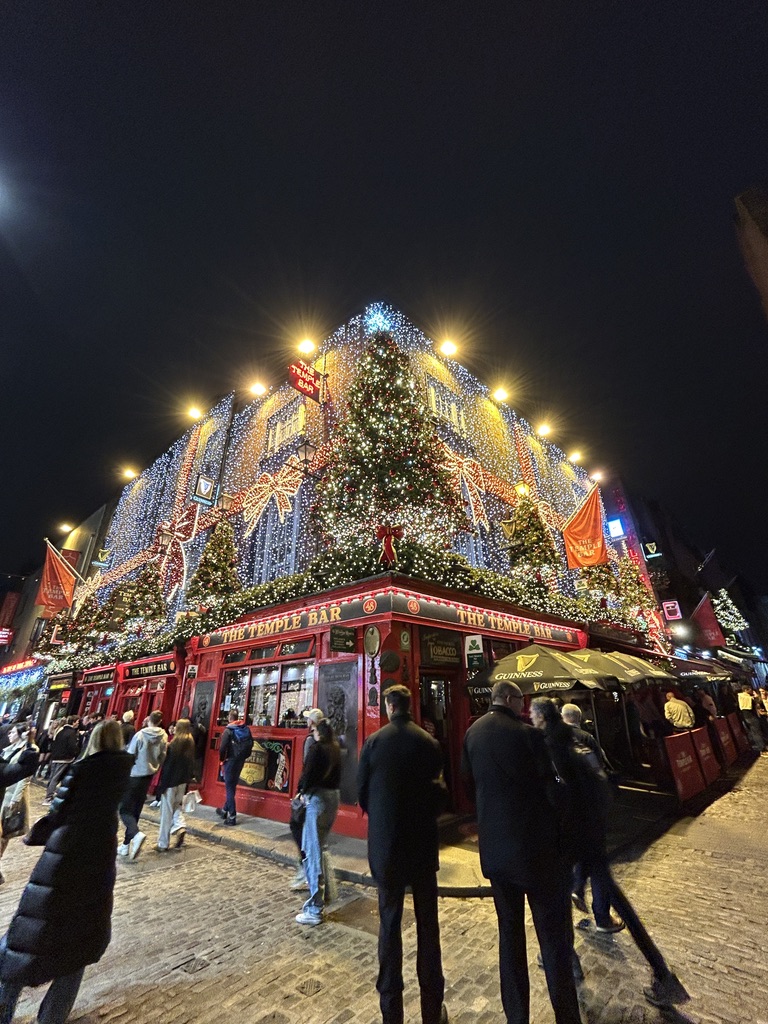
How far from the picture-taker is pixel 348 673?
9.05m

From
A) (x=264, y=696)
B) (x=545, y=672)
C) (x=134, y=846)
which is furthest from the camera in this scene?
(x=264, y=696)

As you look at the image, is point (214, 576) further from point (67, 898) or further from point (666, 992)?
point (666, 992)

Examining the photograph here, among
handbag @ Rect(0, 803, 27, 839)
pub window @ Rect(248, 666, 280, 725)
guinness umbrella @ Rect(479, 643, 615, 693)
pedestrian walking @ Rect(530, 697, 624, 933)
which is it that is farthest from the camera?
pub window @ Rect(248, 666, 280, 725)

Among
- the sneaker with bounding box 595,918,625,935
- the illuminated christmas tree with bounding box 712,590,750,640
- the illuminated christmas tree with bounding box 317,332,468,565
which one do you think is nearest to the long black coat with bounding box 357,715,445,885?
the sneaker with bounding box 595,918,625,935

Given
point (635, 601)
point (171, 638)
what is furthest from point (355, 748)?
point (635, 601)

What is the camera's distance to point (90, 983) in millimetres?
3537

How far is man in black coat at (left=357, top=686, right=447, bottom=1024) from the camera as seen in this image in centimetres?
288

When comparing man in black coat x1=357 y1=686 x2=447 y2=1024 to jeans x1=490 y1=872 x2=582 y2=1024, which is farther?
man in black coat x1=357 y1=686 x2=447 y2=1024

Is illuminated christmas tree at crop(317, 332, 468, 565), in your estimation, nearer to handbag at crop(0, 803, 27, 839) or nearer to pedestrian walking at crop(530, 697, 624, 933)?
pedestrian walking at crop(530, 697, 624, 933)

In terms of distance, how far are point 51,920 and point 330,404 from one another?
624 inches

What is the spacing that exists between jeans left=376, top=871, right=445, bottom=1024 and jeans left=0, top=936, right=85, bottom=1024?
214 centimetres

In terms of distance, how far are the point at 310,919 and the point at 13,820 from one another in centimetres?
413

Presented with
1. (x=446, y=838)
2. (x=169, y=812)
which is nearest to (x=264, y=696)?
(x=169, y=812)

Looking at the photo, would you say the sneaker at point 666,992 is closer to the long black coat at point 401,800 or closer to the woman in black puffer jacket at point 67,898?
the long black coat at point 401,800
